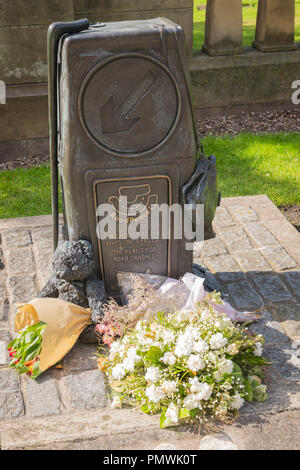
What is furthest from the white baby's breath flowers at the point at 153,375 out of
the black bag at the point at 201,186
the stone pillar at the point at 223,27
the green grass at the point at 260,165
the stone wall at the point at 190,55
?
the stone pillar at the point at 223,27

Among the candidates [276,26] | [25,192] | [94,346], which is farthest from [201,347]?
[276,26]

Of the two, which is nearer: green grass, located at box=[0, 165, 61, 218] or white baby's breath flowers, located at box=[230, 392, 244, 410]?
white baby's breath flowers, located at box=[230, 392, 244, 410]

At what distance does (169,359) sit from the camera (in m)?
3.82

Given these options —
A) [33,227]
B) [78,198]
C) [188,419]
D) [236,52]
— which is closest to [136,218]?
[78,198]

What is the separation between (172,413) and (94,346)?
3.51 ft

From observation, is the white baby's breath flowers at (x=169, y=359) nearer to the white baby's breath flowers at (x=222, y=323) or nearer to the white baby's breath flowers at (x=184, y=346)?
the white baby's breath flowers at (x=184, y=346)

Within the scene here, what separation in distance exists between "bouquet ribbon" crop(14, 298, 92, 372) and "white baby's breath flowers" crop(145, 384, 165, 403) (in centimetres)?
84

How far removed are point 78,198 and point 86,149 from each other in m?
0.38

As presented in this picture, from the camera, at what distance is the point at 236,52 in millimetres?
8875

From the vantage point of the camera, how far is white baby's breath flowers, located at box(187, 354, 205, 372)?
3.75 m

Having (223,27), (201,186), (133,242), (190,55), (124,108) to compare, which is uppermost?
(124,108)

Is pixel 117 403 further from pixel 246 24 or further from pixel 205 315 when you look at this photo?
pixel 246 24

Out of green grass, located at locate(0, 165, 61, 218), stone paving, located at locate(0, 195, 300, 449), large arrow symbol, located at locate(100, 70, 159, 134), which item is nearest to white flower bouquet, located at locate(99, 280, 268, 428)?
stone paving, located at locate(0, 195, 300, 449)

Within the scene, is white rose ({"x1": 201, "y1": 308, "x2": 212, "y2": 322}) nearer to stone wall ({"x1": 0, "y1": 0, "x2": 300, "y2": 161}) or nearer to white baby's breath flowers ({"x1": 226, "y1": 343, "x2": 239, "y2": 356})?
white baby's breath flowers ({"x1": 226, "y1": 343, "x2": 239, "y2": 356})
